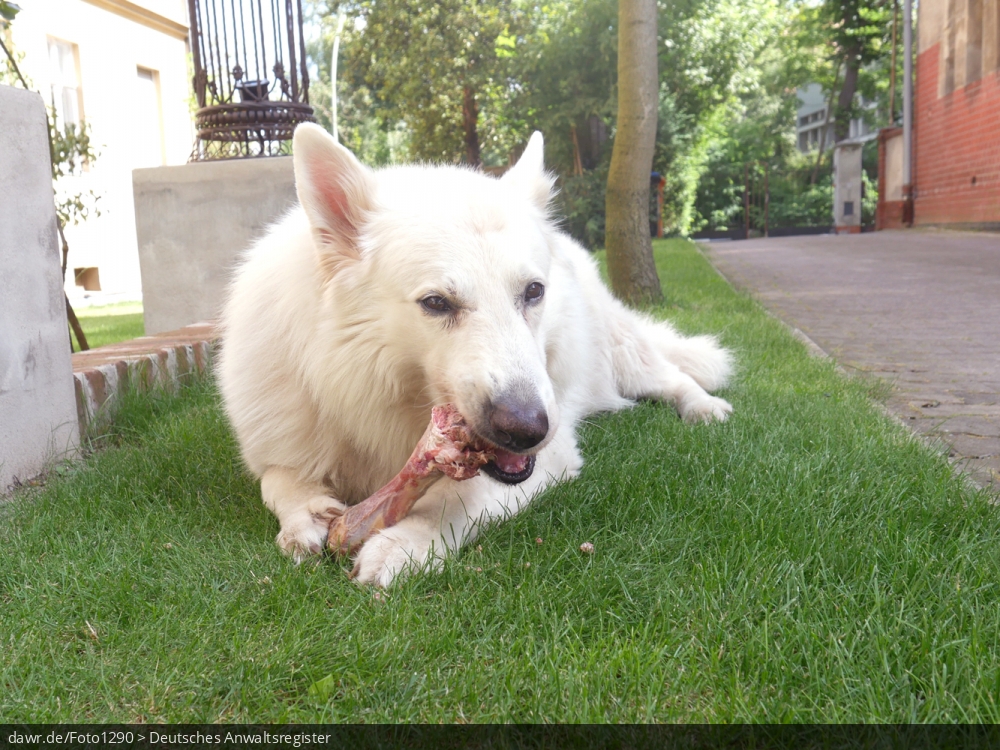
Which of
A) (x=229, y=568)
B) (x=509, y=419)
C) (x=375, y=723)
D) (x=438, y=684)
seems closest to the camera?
(x=375, y=723)

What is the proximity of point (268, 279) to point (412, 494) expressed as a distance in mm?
937

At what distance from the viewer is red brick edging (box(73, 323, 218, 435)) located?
3.82 meters

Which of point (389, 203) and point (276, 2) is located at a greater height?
point (276, 2)

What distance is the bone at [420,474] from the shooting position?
2.29m

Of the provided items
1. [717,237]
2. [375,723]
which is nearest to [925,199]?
[717,237]

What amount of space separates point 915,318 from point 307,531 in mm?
6152

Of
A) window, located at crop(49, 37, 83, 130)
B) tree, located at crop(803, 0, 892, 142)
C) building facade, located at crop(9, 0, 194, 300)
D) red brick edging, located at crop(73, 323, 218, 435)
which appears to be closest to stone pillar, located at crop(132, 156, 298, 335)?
red brick edging, located at crop(73, 323, 218, 435)

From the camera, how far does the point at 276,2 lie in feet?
20.7

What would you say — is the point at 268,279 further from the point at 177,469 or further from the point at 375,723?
the point at 375,723

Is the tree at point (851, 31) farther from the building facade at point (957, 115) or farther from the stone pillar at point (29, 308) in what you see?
the stone pillar at point (29, 308)

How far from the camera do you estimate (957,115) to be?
18.7 m

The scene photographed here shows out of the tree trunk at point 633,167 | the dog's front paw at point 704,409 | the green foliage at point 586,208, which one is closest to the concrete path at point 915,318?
the dog's front paw at point 704,409

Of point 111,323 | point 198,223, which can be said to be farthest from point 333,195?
point 111,323

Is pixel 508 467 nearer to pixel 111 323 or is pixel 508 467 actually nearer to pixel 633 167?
pixel 633 167
